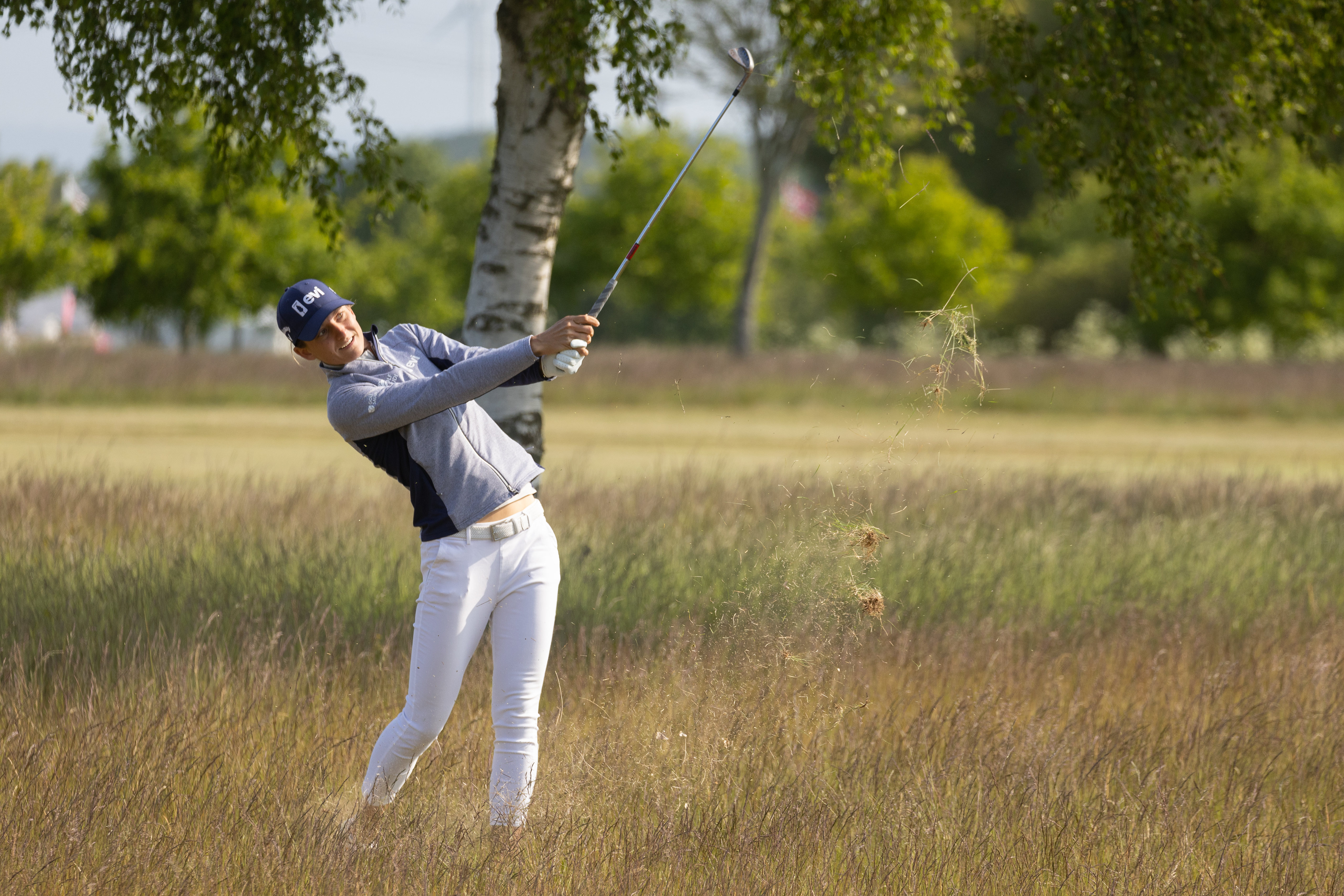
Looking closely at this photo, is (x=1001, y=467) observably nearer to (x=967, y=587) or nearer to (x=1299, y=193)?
(x=967, y=587)

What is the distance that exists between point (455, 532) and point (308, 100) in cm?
Answer: 411

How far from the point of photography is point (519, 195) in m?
7.64

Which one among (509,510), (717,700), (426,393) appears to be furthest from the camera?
(717,700)

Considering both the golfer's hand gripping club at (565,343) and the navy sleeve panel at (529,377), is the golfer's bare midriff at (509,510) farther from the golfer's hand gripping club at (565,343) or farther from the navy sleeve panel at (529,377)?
the golfer's hand gripping club at (565,343)

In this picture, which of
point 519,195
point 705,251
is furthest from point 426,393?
point 705,251

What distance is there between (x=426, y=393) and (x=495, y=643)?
84cm

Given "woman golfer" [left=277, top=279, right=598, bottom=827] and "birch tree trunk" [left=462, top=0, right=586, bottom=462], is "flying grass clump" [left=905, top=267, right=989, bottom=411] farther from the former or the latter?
"birch tree trunk" [left=462, top=0, right=586, bottom=462]

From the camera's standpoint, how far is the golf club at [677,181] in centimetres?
423

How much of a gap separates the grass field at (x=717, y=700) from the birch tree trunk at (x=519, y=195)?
4.74 feet

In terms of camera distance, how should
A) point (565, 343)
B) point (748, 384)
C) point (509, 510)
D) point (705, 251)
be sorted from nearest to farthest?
1. point (565, 343)
2. point (509, 510)
3. point (748, 384)
4. point (705, 251)

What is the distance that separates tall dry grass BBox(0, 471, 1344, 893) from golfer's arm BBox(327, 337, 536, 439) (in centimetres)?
122

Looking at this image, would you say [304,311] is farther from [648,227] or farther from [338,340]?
[648,227]

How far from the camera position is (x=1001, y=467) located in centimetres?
1415

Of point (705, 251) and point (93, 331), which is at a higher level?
point (705, 251)
